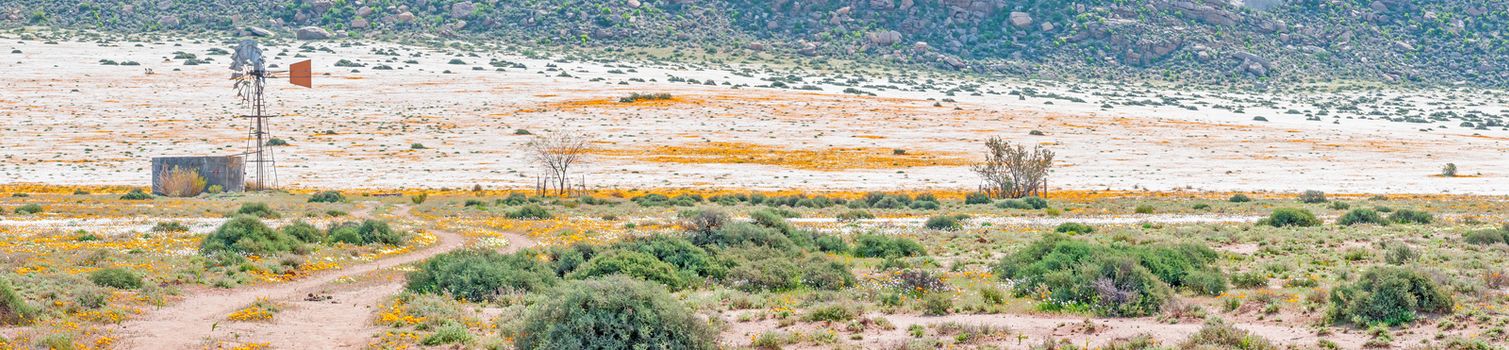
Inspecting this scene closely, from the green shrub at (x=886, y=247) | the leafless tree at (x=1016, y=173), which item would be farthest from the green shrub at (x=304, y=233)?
the leafless tree at (x=1016, y=173)

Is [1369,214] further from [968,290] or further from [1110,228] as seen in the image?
[968,290]

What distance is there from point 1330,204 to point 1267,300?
2577cm

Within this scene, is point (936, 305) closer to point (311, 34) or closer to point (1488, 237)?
point (1488, 237)

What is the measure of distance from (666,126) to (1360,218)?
47.4 metres

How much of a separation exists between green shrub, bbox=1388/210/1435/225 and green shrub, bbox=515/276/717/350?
78.1 feet

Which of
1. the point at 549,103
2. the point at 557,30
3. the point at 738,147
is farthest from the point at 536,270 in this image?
the point at 557,30

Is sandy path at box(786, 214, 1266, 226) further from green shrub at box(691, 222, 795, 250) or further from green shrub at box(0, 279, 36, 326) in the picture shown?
green shrub at box(0, 279, 36, 326)

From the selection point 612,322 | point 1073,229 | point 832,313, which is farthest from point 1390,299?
point 1073,229

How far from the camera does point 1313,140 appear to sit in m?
73.6

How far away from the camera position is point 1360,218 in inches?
1291

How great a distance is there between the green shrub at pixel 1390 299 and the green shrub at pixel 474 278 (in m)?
10.6

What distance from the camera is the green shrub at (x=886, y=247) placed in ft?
82.2

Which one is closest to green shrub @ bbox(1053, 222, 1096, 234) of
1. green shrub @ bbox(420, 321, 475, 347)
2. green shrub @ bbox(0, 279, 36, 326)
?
green shrub @ bbox(420, 321, 475, 347)

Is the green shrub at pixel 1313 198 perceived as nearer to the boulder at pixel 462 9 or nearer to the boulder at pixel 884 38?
the boulder at pixel 884 38
